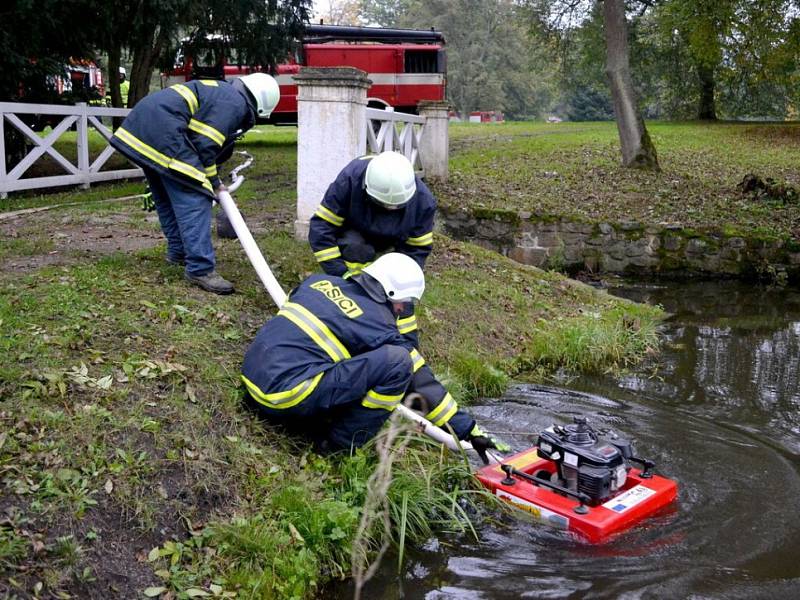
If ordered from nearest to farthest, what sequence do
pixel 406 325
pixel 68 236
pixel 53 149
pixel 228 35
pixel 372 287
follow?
pixel 372 287, pixel 406 325, pixel 68 236, pixel 53 149, pixel 228 35

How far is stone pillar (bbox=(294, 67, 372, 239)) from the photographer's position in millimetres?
8016

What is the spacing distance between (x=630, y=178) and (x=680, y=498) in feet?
36.8

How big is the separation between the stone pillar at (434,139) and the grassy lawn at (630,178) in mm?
425

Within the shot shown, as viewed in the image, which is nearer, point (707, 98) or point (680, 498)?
point (680, 498)

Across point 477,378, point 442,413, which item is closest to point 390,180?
point 442,413

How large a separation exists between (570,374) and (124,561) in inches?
192

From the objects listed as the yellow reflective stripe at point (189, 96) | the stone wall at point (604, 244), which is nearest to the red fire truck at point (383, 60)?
the stone wall at point (604, 244)

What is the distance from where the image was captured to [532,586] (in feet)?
13.5

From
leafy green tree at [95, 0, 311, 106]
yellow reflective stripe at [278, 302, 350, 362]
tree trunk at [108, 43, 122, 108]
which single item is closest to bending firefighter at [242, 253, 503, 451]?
yellow reflective stripe at [278, 302, 350, 362]

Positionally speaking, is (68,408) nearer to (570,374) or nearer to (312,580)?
(312,580)

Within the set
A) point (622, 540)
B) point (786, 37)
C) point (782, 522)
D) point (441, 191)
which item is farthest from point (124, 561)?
point (786, 37)

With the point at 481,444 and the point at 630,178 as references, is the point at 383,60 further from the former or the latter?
the point at 481,444

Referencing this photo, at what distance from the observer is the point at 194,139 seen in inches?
243

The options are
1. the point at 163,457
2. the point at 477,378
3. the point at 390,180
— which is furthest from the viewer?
the point at 477,378
